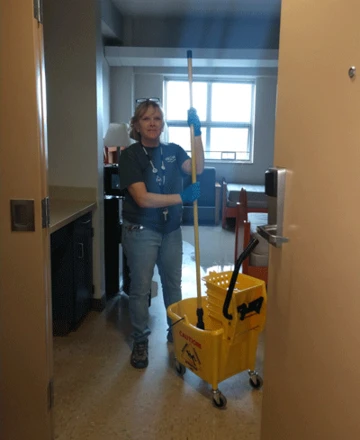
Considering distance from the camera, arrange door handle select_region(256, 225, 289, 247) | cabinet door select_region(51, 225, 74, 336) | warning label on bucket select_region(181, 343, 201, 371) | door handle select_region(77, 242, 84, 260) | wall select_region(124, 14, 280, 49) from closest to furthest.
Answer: door handle select_region(256, 225, 289, 247) → warning label on bucket select_region(181, 343, 201, 371) → cabinet door select_region(51, 225, 74, 336) → door handle select_region(77, 242, 84, 260) → wall select_region(124, 14, 280, 49)

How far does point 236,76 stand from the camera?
7.10 metres

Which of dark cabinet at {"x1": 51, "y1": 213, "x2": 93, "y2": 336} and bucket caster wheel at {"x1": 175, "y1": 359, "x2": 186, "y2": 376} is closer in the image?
bucket caster wheel at {"x1": 175, "y1": 359, "x2": 186, "y2": 376}

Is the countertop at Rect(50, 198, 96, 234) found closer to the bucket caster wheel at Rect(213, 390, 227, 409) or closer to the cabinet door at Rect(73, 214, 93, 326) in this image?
the cabinet door at Rect(73, 214, 93, 326)

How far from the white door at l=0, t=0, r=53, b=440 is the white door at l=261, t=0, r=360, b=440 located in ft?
2.46

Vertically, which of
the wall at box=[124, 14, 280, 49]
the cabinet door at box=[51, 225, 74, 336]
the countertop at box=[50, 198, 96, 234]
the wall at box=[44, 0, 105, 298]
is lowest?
the cabinet door at box=[51, 225, 74, 336]

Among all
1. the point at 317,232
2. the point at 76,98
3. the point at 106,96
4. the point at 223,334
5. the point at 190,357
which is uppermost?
the point at 106,96

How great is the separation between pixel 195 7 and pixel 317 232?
461cm

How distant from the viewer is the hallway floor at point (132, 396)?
76.5 inches

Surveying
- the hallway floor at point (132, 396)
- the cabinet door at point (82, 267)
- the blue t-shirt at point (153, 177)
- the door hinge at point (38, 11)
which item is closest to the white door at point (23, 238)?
the door hinge at point (38, 11)

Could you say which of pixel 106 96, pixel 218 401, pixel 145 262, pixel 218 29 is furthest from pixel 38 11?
pixel 106 96

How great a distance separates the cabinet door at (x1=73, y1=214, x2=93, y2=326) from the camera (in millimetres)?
2826

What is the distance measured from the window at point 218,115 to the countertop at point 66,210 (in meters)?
4.51

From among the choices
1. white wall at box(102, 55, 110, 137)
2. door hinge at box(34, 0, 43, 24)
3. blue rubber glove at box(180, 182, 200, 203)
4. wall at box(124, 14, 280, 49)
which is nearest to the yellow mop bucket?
blue rubber glove at box(180, 182, 200, 203)

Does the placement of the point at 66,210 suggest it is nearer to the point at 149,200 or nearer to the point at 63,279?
the point at 63,279
